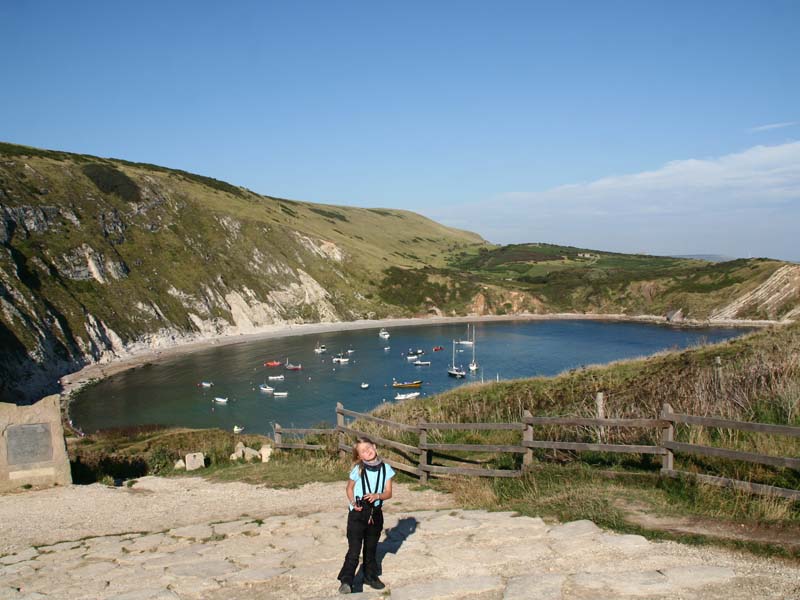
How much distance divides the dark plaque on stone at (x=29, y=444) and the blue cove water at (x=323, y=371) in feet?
75.3

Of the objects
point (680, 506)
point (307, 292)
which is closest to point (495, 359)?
point (307, 292)

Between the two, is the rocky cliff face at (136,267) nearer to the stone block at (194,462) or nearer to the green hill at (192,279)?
the green hill at (192,279)

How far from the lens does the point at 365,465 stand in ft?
26.1

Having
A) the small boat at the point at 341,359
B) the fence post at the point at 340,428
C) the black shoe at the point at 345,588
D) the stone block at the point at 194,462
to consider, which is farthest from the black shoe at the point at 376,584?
the small boat at the point at 341,359

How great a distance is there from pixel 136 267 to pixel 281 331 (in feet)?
87.3

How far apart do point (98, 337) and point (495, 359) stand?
55.1 meters

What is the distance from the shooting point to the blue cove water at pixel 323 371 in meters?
59.5

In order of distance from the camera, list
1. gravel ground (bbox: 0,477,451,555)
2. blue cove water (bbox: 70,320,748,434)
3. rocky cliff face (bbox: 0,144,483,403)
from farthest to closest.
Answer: rocky cliff face (bbox: 0,144,483,403) < blue cove water (bbox: 70,320,748,434) < gravel ground (bbox: 0,477,451,555)

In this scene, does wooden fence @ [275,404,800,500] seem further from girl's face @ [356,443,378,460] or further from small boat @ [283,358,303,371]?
small boat @ [283,358,303,371]

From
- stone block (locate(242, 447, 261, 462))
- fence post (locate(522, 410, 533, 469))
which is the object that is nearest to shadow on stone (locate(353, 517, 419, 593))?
fence post (locate(522, 410, 533, 469))

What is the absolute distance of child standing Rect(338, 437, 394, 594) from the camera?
779cm

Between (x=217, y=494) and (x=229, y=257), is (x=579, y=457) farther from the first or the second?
(x=229, y=257)

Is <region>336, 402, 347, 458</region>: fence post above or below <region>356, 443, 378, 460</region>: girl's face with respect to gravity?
below

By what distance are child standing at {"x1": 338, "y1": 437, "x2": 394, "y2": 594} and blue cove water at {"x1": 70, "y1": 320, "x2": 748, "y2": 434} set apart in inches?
1178
